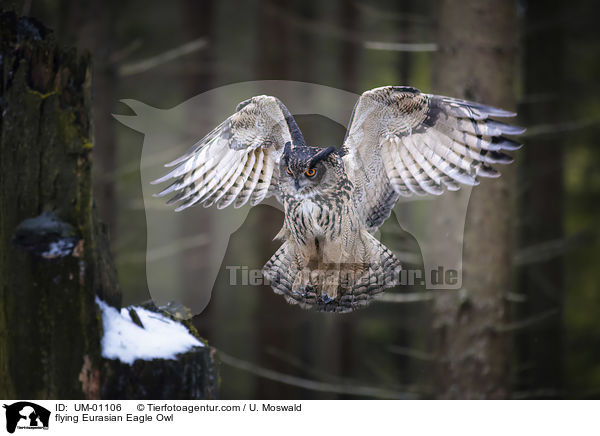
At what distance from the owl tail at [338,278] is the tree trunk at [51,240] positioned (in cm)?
58

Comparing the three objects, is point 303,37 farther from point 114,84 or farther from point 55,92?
point 55,92

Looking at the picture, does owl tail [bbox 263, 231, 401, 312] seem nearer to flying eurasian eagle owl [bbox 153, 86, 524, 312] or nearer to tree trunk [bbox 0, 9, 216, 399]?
flying eurasian eagle owl [bbox 153, 86, 524, 312]

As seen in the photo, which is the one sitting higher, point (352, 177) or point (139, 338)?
point (352, 177)

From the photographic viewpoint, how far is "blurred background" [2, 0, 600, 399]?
17.0 ft

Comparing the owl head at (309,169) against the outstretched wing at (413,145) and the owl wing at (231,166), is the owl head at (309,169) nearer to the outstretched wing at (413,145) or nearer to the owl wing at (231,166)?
the outstretched wing at (413,145)

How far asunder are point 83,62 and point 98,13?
2.52 meters

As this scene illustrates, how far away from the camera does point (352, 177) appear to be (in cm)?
210
